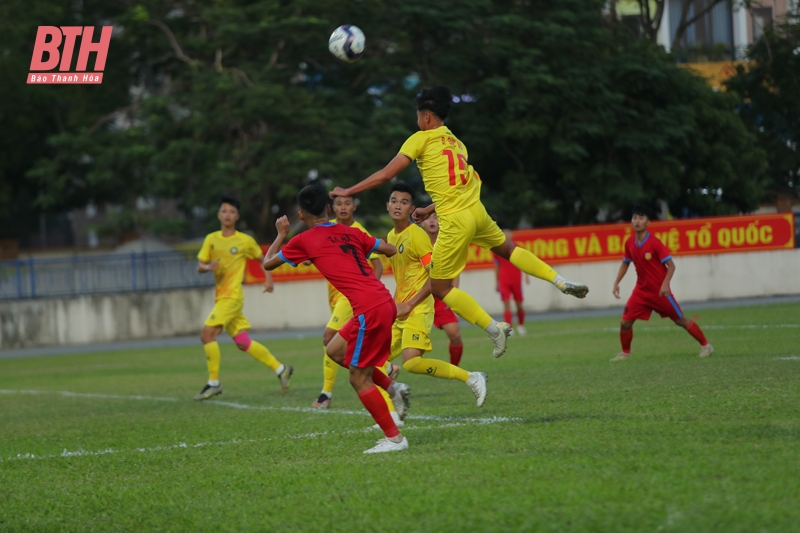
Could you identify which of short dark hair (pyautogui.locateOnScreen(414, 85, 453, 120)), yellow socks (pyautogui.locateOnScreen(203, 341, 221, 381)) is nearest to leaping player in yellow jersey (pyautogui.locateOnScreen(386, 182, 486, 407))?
short dark hair (pyautogui.locateOnScreen(414, 85, 453, 120))

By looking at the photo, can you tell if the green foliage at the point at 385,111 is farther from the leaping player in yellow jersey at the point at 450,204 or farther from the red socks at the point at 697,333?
the leaping player in yellow jersey at the point at 450,204

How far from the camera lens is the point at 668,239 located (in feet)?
89.2

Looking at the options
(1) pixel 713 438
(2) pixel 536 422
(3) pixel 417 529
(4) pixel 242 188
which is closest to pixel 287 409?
(2) pixel 536 422

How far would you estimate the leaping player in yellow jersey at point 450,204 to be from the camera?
8.11 m

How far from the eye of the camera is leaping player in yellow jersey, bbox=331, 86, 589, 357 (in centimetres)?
811

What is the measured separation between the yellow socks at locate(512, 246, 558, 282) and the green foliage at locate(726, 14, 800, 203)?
2825cm

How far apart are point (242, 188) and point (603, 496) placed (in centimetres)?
2347

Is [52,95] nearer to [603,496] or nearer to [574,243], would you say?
[574,243]

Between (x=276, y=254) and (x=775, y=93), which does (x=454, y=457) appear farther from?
(x=775, y=93)

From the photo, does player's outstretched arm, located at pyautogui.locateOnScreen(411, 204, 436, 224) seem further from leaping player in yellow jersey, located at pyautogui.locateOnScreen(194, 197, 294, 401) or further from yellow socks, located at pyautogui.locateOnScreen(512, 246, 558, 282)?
leaping player in yellow jersey, located at pyautogui.locateOnScreen(194, 197, 294, 401)

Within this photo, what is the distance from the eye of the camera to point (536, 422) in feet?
24.2

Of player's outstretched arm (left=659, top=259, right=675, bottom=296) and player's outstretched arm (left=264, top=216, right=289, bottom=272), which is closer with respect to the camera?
player's outstretched arm (left=264, top=216, right=289, bottom=272)

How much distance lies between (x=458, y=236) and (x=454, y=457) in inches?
103

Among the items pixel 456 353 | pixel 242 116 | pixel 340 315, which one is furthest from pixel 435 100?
pixel 242 116
